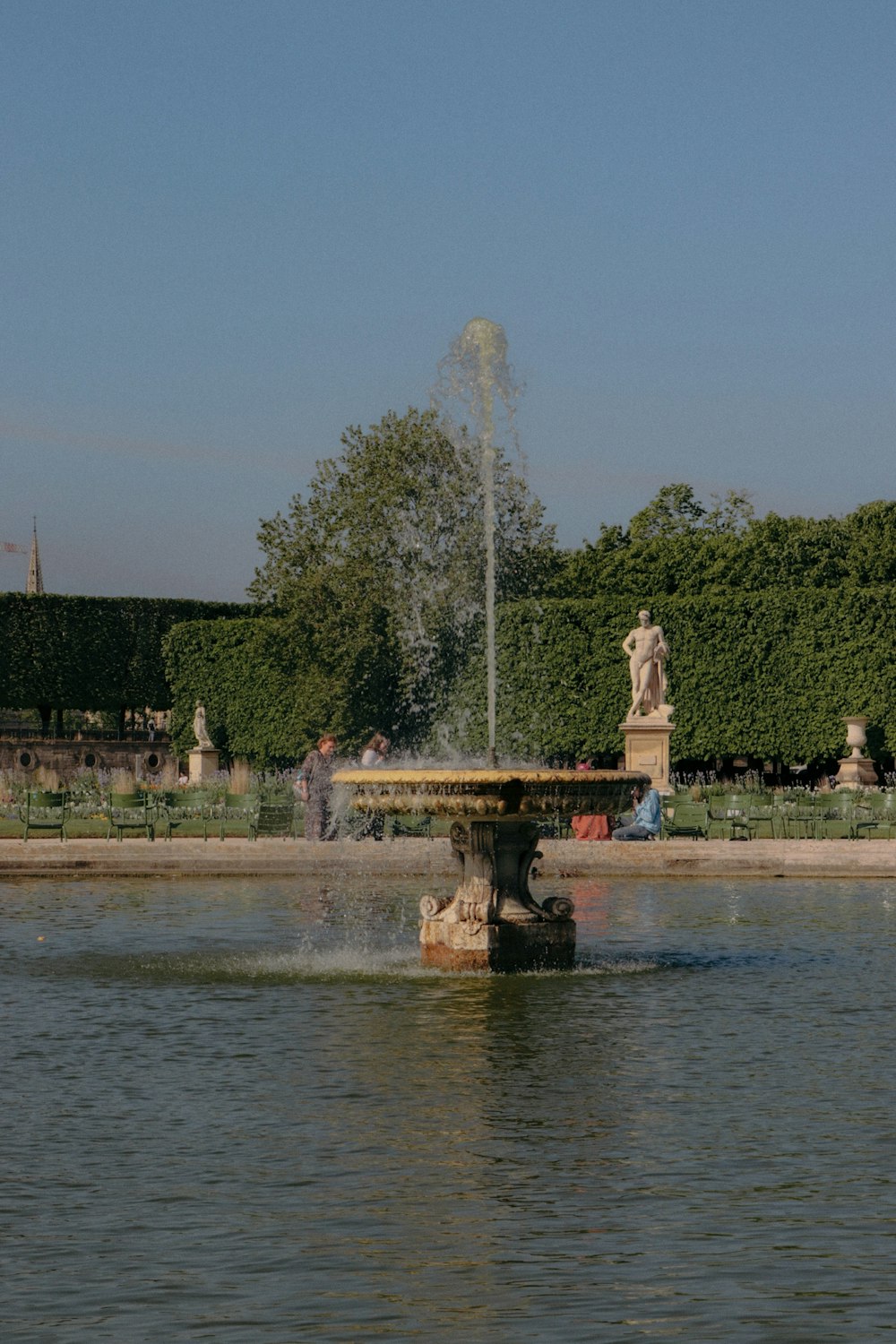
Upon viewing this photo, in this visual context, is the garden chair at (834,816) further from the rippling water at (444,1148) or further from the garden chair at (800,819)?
the rippling water at (444,1148)

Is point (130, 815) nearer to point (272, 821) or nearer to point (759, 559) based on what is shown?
point (272, 821)

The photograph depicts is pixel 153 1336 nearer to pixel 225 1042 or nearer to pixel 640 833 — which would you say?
pixel 225 1042

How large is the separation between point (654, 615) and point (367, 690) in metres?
8.61

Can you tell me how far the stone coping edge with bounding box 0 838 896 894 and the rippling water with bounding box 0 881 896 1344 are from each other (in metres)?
7.48

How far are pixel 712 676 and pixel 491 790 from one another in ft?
103

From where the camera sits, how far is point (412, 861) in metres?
23.4

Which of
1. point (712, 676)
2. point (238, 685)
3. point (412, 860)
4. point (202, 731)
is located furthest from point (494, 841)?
point (238, 685)

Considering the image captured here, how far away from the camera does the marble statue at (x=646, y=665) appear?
119 ft

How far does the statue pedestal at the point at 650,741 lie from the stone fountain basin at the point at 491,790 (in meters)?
22.5

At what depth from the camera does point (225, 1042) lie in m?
10.7

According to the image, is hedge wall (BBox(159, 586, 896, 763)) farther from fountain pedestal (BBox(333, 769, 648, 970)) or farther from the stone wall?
fountain pedestal (BBox(333, 769, 648, 970))

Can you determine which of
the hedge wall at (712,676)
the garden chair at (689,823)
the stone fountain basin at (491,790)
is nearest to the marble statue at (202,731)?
the hedge wall at (712,676)

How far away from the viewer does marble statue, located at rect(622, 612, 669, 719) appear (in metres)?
36.2

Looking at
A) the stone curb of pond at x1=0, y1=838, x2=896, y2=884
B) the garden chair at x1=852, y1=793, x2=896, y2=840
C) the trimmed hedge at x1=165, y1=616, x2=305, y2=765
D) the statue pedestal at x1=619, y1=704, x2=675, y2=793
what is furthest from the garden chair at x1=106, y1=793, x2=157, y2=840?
the trimmed hedge at x1=165, y1=616, x2=305, y2=765
